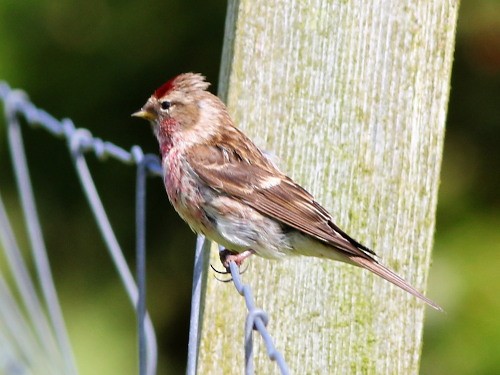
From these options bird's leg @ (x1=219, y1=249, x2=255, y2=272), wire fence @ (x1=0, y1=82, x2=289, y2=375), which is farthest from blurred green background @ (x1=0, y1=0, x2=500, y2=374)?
bird's leg @ (x1=219, y1=249, x2=255, y2=272)

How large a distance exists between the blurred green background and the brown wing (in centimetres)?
70

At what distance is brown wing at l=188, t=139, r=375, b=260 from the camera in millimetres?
2426

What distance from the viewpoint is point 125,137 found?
3.69 meters

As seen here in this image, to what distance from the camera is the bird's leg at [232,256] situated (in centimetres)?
207

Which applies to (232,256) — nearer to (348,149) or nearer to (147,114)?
(348,149)

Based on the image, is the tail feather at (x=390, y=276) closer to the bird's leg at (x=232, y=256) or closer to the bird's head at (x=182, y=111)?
the bird's leg at (x=232, y=256)

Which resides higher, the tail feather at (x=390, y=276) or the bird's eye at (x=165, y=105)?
the bird's eye at (x=165, y=105)

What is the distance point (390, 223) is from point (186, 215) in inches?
31.4

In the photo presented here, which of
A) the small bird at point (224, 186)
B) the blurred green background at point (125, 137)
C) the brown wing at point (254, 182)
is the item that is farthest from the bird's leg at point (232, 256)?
the blurred green background at point (125, 137)

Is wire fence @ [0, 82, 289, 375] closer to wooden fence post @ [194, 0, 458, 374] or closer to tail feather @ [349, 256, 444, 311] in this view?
wooden fence post @ [194, 0, 458, 374]

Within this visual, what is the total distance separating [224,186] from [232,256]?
1.98ft

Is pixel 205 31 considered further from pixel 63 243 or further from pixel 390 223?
pixel 390 223

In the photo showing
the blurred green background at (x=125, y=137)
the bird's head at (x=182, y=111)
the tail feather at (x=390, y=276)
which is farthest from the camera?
the blurred green background at (x=125, y=137)

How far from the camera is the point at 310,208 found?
Answer: 2314mm
